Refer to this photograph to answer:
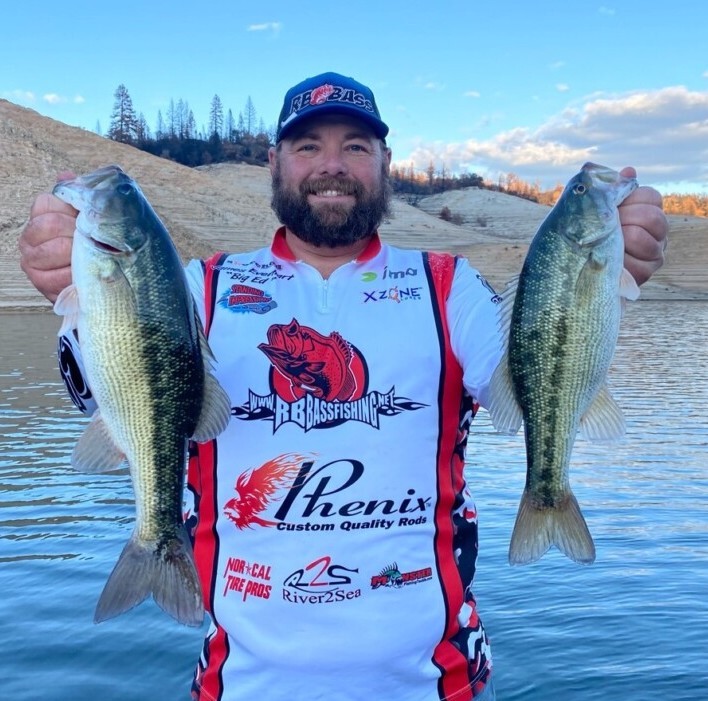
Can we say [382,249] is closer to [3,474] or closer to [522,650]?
[522,650]

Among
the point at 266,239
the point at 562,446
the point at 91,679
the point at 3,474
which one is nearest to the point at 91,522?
the point at 3,474

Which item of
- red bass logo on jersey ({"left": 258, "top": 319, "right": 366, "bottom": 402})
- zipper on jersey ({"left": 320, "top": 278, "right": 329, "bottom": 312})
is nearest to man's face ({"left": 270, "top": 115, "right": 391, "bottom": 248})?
zipper on jersey ({"left": 320, "top": 278, "right": 329, "bottom": 312})

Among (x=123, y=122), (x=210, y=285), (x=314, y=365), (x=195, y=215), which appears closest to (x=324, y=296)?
(x=314, y=365)

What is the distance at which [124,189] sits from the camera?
2912 mm

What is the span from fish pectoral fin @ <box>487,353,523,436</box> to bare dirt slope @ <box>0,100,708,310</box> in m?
33.9

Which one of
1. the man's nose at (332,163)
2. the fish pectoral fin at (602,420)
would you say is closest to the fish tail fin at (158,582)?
the fish pectoral fin at (602,420)

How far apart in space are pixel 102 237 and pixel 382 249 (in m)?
1.28

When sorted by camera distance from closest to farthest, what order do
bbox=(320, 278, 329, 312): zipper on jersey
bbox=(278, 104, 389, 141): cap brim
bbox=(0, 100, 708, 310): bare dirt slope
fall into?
1. bbox=(320, 278, 329, 312): zipper on jersey
2. bbox=(278, 104, 389, 141): cap brim
3. bbox=(0, 100, 708, 310): bare dirt slope

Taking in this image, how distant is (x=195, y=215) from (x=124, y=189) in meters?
61.6

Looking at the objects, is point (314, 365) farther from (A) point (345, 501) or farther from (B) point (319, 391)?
(A) point (345, 501)

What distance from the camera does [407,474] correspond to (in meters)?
3.25

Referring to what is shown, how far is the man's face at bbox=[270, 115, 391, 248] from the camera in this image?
12.1 ft

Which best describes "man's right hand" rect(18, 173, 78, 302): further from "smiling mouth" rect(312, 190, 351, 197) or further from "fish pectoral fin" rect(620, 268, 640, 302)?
Answer: "fish pectoral fin" rect(620, 268, 640, 302)

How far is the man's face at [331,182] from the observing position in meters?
3.68
